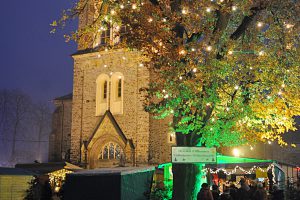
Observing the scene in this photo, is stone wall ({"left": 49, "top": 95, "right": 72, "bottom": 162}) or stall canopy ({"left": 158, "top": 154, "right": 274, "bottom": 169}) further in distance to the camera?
stone wall ({"left": 49, "top": 95, "right": 72, "bottom": 162})

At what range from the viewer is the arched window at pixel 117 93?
1100 inches

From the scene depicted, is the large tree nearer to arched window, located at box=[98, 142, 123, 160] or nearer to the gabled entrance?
the gabled entrance

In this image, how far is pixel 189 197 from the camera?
528 inches

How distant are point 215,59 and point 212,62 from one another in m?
0.16

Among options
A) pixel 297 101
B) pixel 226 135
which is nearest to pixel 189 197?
pixel 226 135

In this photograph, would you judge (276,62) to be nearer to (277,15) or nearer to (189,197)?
(277,15)

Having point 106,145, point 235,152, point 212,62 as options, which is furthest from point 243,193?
point 235,152

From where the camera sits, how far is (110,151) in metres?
27.9

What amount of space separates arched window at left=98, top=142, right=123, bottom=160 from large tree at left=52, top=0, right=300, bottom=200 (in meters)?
13.4

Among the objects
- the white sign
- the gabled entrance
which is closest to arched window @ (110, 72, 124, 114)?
the gabled entrance

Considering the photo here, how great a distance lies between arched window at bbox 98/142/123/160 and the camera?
27.5 meters

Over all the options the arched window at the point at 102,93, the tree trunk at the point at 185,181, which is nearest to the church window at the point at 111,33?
the arched window at the point at 102,93

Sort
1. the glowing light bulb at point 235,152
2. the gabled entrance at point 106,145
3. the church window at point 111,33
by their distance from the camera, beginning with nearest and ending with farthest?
the church window at point 111,33
the gabled entrance at point 106,145
the glowing light bulb at point 235,152

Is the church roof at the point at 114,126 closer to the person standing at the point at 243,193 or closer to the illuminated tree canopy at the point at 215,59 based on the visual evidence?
the person standing at the point at 243,193
